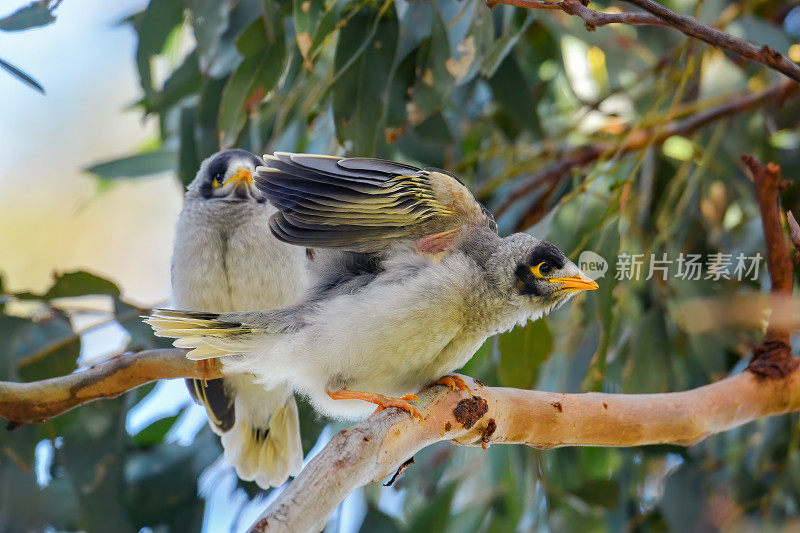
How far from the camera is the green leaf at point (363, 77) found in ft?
6.00

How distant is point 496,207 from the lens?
288 cm

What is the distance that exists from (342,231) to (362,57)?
0.72m

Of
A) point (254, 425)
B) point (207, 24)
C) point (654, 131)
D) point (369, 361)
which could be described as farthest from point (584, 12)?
point (654, 131)

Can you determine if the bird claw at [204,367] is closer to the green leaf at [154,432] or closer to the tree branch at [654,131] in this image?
the green leaf at [154,432]

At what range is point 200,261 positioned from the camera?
191 cm

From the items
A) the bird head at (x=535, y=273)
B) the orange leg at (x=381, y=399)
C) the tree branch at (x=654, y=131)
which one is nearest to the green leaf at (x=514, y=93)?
the tree branch at (x=654, y=131)

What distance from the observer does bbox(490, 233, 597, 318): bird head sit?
4.67 feet

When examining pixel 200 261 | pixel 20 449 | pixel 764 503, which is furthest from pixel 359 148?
pixel 764 503

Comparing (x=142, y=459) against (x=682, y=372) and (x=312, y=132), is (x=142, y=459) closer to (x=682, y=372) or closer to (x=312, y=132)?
(x=312, y=132)

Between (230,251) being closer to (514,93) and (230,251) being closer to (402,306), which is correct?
(402,306)

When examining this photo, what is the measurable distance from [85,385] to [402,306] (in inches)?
25.5

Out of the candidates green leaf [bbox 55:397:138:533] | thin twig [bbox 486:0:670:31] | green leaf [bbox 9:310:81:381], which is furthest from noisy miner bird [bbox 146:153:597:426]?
green leaf [bbox 55:397:138:533]

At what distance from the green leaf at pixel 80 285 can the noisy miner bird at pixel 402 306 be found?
2.13 ft

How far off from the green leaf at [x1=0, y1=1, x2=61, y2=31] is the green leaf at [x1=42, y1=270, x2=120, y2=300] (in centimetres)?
73
